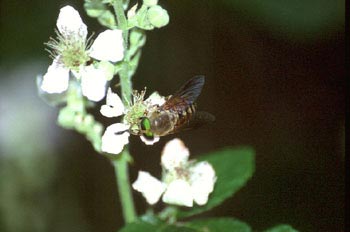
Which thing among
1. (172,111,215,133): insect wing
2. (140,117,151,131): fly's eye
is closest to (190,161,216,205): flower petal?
(172,111,215,133): insect wing

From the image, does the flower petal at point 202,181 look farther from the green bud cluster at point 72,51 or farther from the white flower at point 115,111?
the green bud cluster at point 72,51

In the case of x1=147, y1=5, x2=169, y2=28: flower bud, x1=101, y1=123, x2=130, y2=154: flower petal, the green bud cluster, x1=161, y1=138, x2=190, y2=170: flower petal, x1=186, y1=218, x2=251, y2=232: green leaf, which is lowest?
x1=186, y1=218, x2=251, y2=232: green leaf

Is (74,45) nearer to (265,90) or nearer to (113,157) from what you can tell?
(113,157)

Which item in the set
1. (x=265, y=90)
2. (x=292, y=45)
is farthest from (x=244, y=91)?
(x=292, y=45)

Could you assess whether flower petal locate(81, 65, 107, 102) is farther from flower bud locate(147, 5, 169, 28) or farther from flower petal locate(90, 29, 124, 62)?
flower bud locate(147, 5, 169, 28)

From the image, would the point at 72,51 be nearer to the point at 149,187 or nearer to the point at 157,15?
the point at 157,15

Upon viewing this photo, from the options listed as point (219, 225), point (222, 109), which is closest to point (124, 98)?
point (219, 225)
